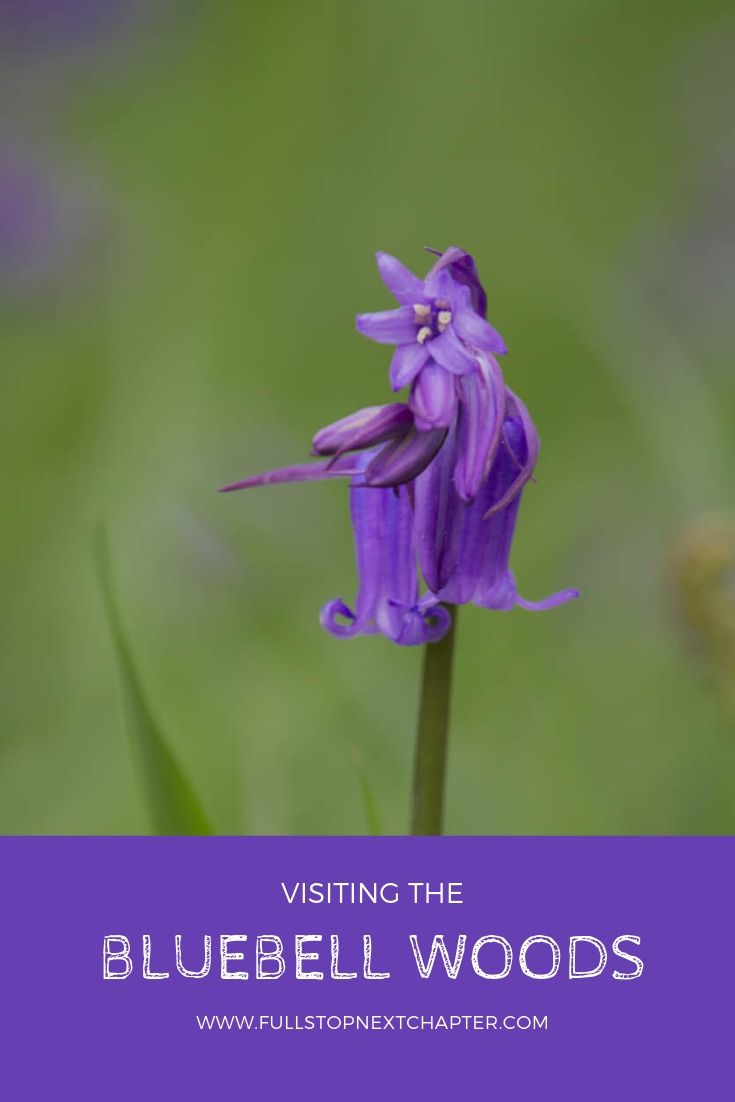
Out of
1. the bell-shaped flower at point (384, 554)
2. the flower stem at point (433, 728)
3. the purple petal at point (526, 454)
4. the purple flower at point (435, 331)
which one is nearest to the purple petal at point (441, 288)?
the purple flower at point (435, 331)

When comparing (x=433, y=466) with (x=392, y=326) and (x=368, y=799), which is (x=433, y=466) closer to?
(x=392, y=326)

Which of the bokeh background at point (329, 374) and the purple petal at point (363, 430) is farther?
the bokeh background at point (329, 374)

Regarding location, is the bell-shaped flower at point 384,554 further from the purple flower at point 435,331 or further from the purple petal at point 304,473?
the purple flower at point 435,331

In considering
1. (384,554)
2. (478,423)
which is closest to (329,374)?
(384,554)

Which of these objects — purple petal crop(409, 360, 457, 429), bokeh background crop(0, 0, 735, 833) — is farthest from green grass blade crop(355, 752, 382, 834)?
bokeh background crop(0, 0, 735, 833)

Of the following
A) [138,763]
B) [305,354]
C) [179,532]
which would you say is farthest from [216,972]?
[305,354]
